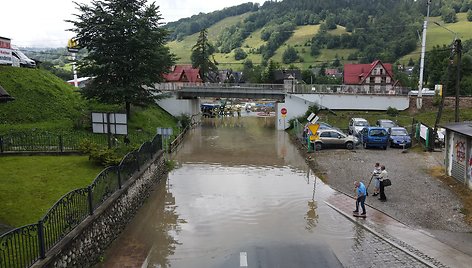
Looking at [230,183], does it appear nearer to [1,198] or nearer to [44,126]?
[1,198]

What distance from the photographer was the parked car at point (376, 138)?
28.4 meters

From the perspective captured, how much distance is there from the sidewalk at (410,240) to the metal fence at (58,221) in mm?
9020

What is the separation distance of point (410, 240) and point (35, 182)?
1327cm

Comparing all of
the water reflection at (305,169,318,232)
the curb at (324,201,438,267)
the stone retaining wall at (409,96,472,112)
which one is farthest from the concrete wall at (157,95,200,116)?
the curb at (324,201,438,267)

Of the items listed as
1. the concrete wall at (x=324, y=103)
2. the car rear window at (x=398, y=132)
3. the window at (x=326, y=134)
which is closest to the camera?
the window at (x=326, y=134)

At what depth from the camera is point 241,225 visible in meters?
14.2

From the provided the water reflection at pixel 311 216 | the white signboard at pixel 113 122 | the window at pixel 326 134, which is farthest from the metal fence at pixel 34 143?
the window at pixel 326 134

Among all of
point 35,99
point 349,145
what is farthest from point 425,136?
point 35,99

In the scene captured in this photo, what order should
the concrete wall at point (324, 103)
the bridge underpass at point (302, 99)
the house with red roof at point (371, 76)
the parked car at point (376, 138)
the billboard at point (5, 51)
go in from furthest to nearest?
the house with red roof at point (371, 76), the concrete wall at point (324, 103), the bridge underpass at point (302, 99), the parked car at point (376, 138), the billboard at point (5, 51)

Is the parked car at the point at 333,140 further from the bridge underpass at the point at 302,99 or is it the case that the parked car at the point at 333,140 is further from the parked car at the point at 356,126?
the bridge underpass at the point at 302,99

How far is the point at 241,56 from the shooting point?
623 feet

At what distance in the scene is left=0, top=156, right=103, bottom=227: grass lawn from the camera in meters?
11.2

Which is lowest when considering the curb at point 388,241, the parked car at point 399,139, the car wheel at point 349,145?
the curb at point 388,241

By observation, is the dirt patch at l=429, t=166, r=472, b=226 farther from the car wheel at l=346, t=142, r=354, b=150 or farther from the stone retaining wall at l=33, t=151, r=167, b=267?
the stone retaining wall at l=33, t=151, r=167, b=267
